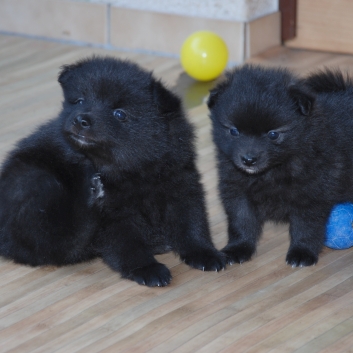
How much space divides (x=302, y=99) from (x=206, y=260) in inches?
30.0

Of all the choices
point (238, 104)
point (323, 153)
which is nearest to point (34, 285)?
point (238, 104)

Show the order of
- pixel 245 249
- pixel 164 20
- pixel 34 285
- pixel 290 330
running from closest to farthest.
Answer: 1. pixel 290 330
2. pixel 34 285
3. pixel 245 249
4. pixel 164 20

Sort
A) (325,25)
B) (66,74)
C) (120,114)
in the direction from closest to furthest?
(120,114), (66,74), (325,25)

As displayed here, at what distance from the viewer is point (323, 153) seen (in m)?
3.00

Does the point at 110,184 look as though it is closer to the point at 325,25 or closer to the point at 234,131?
the point at 234,131

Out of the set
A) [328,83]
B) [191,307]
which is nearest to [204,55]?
[328,83]

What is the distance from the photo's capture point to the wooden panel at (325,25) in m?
5.62

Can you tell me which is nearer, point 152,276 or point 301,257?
point 152,276

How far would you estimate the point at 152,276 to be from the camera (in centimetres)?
291

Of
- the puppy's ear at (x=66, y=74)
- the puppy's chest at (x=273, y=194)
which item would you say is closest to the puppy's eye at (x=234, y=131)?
the puppy's chest at (x=273, y=194)

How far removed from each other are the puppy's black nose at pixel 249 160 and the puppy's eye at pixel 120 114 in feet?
1.62

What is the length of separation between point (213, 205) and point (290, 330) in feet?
3.98

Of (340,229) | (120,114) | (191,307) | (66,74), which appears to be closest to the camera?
(191,307)

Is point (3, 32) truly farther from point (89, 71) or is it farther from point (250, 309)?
point (250, 309)
